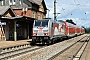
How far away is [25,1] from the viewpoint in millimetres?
47656

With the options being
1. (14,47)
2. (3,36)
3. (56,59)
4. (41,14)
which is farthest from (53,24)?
(41,14)

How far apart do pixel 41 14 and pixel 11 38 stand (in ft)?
50.8

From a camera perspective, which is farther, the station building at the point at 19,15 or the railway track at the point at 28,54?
the station building at the point at 19,15

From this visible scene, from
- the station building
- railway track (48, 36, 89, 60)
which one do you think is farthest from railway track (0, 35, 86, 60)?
the station building

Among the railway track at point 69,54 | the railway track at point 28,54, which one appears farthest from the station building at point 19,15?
the railway track at point 69,54

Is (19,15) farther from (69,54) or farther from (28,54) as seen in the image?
(69,54)

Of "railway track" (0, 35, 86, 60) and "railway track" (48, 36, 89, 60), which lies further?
"railway track" (0, 35, 86, 60)

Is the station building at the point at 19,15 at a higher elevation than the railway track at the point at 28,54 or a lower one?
higher

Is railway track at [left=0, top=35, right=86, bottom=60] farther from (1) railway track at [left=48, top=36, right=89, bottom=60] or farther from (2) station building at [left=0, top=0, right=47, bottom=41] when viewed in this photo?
(2) station building at [left=0, top=0, right=47, bottom=41]

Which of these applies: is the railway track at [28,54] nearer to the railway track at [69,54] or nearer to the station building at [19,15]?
the railway track at [69,54]

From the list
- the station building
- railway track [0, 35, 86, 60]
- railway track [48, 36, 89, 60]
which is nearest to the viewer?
railway track [48, 36, 89, 60]

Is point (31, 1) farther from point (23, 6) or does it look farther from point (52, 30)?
point (52, 30)

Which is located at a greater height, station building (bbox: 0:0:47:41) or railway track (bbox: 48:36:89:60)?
station building (bbox: 0:0:47:41)

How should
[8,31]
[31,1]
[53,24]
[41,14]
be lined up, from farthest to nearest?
1. [41,14]
2. [31,1]
3. [8,31]
4. [53,24]
